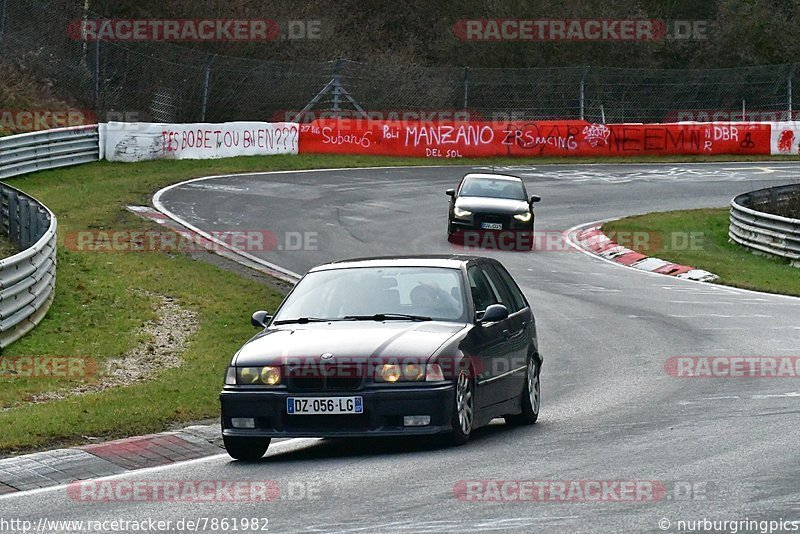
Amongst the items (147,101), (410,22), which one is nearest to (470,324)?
(147,101)

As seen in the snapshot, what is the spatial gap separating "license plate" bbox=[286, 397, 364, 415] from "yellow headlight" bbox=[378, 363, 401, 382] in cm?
23

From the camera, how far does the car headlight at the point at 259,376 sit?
31.1ft

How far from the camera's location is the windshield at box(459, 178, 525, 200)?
29.2 meters

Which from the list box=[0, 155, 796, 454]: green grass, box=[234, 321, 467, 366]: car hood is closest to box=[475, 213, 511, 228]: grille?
box=[0, 155, 796, 454]: green grass

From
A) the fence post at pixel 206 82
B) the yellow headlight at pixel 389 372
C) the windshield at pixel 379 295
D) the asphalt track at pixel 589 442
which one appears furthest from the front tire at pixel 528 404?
the fence post at pixel 206 82

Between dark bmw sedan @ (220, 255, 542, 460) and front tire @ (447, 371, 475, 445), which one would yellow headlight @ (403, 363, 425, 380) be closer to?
dark bmw sedan @ (220, 255, 542, 460)

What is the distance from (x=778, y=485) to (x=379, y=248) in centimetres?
1847

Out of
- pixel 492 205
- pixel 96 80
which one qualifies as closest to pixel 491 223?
pixel 492 205

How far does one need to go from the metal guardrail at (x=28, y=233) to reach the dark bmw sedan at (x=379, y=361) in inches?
229

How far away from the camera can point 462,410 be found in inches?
383

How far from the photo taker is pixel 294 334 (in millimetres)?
9984

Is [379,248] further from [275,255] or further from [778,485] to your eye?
[778,485]

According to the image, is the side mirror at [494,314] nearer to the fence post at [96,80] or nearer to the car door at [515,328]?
the car door at [515,328]

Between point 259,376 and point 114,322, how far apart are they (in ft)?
27.1
